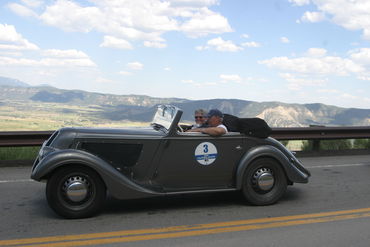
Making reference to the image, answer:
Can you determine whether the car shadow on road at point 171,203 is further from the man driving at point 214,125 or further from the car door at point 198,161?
the man driving at point 214,125

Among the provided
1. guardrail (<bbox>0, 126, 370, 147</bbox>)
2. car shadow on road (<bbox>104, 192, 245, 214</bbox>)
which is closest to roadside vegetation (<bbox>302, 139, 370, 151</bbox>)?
guardrail (<bbox>0, 126, 370, 147</bbox>)

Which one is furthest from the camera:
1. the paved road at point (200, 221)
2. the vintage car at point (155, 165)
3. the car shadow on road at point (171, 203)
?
the car shadow on road at point (171, 203)

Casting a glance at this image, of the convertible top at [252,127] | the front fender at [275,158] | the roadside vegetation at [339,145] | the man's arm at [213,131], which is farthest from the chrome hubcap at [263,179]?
the roadside vegetation at [339,145]

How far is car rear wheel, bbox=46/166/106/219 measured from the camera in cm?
464

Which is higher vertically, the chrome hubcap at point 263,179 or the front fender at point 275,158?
the front fender at point 275,158

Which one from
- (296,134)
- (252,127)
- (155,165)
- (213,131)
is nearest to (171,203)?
(155,165)

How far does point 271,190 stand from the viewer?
5535 millimetres

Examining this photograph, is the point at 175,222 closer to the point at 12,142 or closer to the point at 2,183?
the point at 2,183

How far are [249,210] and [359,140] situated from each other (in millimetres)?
9005

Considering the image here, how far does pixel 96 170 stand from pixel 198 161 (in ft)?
4.55

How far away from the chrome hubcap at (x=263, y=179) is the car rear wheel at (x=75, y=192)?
7.07 ft

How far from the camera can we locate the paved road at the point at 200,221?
4.04m

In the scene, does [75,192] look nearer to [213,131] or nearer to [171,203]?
[171,203]

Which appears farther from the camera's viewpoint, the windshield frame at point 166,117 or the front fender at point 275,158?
the front fender at point 275,158
